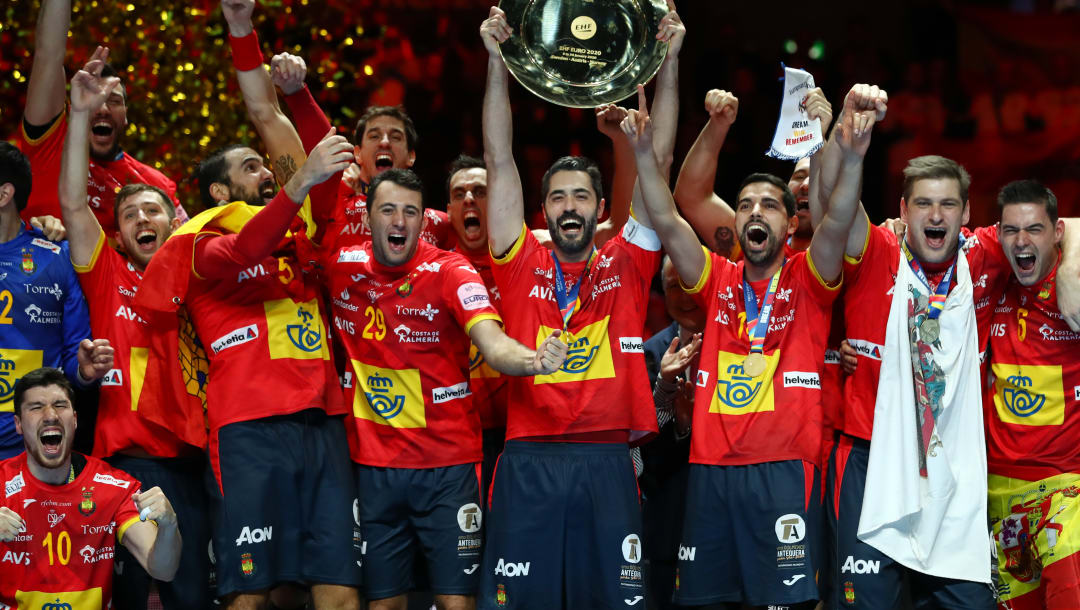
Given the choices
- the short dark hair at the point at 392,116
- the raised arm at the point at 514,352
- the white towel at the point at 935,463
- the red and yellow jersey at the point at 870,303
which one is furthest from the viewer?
the short dark hair at the point at 392,116

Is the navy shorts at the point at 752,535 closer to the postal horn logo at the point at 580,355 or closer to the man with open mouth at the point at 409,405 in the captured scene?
the postal horn logo at the point at 580,355

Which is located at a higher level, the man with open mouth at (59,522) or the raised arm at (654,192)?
the raised arm at (654,192)

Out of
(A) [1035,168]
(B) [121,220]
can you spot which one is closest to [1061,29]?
(A) [1035,168]

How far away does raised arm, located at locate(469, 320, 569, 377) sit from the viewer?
→ 446cm

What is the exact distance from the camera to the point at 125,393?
5172 millimetres

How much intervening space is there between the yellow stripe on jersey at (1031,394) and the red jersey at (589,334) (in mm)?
1448

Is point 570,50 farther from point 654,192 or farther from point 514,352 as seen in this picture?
point 514,352

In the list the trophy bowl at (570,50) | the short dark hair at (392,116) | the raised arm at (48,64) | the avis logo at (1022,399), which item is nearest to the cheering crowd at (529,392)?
the avis logo at (1022,399)

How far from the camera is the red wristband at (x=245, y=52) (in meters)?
5.34

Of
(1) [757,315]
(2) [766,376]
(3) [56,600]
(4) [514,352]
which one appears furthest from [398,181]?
(3) [56,600]

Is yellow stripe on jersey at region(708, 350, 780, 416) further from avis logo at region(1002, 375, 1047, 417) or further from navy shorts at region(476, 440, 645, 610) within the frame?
avis logo at region(1002, 375, 1047, 417)

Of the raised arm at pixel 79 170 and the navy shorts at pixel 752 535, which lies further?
the raised arm at pixel 79 170

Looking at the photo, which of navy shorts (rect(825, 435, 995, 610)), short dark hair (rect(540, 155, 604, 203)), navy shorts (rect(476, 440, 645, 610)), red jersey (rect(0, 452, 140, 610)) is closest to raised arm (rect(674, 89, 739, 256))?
short dark hair (rect(540, 155, 604, 203))

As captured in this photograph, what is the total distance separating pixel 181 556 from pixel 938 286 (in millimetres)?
3266
